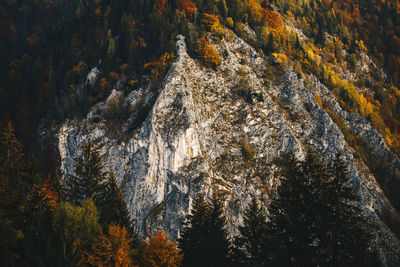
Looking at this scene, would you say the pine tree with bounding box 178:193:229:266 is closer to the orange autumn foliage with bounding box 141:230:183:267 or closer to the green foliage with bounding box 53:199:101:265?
the orange autumn foliage with bounding box 141:230:183:267

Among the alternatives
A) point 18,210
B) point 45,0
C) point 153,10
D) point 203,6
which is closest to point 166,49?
point 153,10

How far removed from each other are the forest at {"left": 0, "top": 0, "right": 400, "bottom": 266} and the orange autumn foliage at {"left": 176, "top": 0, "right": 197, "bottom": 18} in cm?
26

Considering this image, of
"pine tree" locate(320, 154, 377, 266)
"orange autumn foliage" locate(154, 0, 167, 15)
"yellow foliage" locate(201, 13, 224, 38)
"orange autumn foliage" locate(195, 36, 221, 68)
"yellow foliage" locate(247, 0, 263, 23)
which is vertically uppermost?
"pine tree" locate(320, 154, 377, 266)

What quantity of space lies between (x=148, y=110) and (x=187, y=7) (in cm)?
3420

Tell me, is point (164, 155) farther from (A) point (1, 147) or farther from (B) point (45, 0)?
(B) point (45, 0)

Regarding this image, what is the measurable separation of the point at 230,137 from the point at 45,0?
124 meters

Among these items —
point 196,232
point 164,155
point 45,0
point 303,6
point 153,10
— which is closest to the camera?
point 196,232

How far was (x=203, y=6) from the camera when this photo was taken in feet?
267

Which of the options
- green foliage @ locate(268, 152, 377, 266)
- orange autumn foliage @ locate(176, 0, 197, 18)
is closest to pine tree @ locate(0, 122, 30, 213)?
green foliage @ locate(268, 152, 377, 266)

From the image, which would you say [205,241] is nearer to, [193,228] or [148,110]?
[193,228]

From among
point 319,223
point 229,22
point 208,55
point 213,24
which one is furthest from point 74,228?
point 229,22

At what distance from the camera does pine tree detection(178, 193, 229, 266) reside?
1174 inches

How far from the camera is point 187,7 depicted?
3078 inches

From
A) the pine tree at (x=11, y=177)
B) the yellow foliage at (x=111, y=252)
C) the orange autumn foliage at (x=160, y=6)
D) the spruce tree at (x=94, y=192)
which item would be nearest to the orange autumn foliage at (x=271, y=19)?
the orange autumn foliage at (x=160, y=6)
